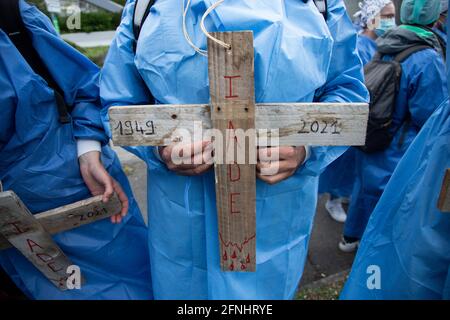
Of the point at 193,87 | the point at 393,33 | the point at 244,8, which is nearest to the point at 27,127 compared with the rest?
the point at 193,87

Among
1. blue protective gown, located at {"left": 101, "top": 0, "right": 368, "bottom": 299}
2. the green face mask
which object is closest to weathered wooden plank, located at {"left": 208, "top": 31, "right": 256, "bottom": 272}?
blue protective gown, located at {"left": 101, "top": 0, "right": 368, "bottom": 299}

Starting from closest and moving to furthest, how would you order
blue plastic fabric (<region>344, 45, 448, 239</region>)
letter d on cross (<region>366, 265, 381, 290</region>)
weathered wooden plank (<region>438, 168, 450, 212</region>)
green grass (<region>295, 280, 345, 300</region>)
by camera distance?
weathered wooden plank (<region>438, 168, 450, 212</region>)
letter d on cross (<region>366, 265, 381, 290</region>)
blue plastic fabric (<region>344, 45, 448, 239</region>)
green grass (<region>295, 280, 345, 300</region>)

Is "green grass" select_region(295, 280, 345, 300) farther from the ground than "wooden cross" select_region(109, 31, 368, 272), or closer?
closer

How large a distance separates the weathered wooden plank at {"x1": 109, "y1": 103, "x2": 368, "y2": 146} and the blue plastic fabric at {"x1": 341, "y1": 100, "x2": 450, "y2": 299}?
50cm

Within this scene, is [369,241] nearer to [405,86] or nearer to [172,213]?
[172,213]

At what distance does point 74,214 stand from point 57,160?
22cm

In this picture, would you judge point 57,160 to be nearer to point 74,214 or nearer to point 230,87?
point 74,214

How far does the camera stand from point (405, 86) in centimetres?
193

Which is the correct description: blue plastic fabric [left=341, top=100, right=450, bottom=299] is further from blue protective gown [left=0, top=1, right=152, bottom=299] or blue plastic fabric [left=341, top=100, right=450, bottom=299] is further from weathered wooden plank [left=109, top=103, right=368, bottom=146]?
blue protective gown [left=0, top=1, right=152, bottom=299]

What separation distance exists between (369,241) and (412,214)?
282 mm

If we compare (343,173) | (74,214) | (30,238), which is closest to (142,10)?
(74,214)

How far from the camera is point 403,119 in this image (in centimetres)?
203

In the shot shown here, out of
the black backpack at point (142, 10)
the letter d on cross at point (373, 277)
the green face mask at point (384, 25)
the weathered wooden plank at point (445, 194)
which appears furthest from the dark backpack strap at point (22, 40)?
the green face mask at point (384, 25)

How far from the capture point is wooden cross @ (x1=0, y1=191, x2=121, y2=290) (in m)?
1.10
